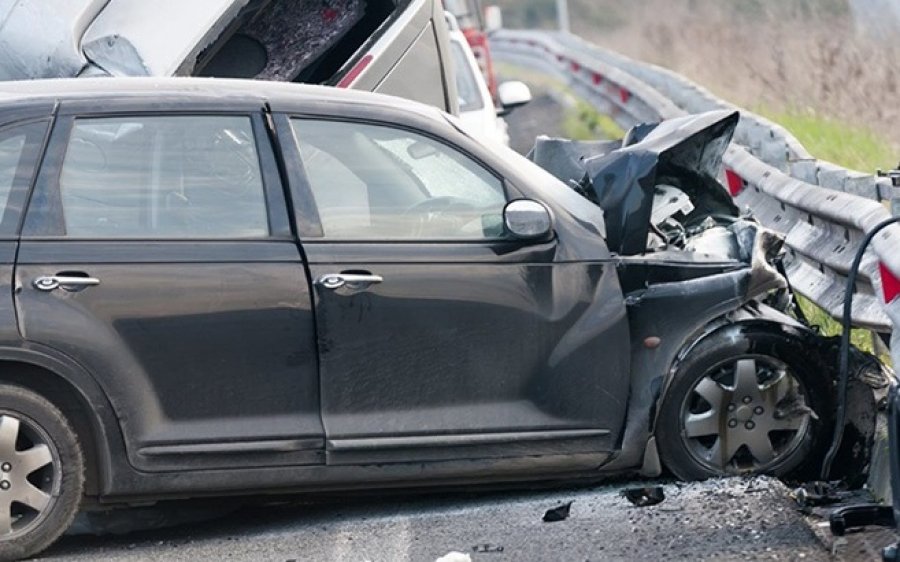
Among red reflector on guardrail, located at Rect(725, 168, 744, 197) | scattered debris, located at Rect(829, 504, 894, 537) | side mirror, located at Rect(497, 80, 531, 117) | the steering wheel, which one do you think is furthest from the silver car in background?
scattered debris, located at Rect(829, 504, 894, 537)

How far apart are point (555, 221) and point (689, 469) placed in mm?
1092

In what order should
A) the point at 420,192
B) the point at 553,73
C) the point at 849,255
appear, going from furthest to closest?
1. the point at 553,73
2. the point at 849,255
3. the point at 420,192

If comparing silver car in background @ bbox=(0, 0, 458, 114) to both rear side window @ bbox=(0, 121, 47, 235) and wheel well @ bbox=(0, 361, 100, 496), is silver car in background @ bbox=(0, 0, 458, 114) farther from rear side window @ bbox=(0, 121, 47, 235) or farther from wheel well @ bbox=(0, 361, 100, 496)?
wheel well @ bbox=(0, 361, 100, 496)

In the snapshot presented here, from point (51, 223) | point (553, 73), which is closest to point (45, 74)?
point (51, 223)

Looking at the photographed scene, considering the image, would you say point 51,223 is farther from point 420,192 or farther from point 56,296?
point 420,192

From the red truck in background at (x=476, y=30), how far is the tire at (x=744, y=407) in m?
17.4

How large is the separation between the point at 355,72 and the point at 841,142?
283 inches

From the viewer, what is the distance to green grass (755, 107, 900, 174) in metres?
15.0

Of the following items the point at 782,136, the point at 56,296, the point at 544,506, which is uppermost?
the point at 782,136

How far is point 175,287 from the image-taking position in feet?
21.7

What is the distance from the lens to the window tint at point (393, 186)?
6941 mm

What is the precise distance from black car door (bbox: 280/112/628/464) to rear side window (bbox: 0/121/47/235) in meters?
0.95

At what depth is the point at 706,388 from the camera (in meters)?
7.21

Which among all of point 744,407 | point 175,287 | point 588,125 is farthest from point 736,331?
point 588,125
